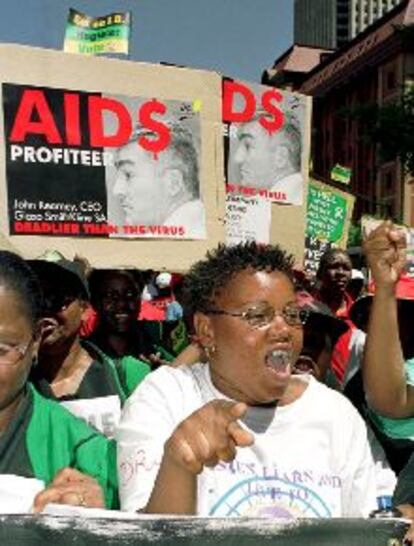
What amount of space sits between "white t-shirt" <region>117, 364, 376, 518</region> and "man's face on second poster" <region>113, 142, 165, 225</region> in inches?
68.7

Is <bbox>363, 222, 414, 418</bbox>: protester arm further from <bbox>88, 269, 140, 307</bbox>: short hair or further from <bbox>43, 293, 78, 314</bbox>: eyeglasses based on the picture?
<bbox>88, 269, 140, 307</bbox>: short hair

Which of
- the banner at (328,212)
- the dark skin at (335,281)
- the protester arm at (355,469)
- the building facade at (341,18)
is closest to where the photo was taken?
the protester arm at (355,469)

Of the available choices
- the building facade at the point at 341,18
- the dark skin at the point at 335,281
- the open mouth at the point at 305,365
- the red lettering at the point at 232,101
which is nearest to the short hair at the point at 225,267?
the open mouth at the point at 305,365

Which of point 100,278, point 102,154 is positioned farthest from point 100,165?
point 100,278

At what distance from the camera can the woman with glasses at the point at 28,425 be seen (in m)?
2.06

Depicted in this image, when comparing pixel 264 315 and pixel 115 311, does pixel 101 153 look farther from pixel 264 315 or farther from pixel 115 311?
pixel 264 315

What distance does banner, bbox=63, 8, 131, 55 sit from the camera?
47.4ft

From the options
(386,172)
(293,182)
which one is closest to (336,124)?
(386,172)

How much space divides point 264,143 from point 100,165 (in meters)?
0.84

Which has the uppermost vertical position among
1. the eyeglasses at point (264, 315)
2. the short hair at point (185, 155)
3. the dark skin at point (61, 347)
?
the short hair at point (185, 155)

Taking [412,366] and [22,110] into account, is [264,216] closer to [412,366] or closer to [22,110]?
[22,110]

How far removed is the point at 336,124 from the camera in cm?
6694

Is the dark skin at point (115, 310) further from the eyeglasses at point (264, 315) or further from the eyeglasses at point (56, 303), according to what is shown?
the eyeglasses at point (264, 315)

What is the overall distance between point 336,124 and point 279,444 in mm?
66006
